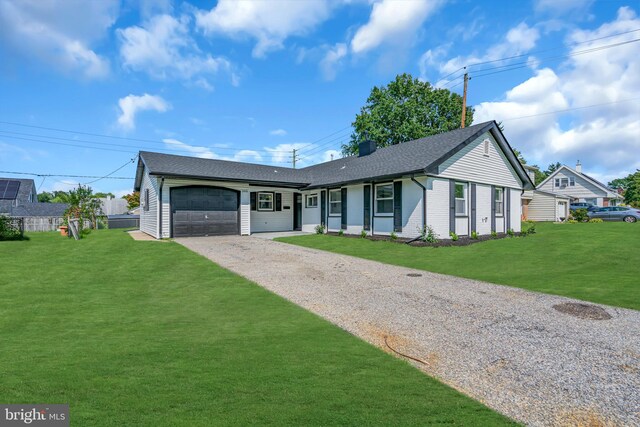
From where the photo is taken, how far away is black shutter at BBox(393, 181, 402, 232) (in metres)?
16.6

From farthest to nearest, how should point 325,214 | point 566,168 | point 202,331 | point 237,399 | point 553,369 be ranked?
point 566,168 → point 325,214 → point 202,331 → point 553,369 → point 237,399

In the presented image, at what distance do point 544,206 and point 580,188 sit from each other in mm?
17457

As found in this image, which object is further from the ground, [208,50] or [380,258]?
[208,50]

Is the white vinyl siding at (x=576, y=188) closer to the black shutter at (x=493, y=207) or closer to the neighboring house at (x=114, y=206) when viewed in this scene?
the black shutter at (x=493, y=207)

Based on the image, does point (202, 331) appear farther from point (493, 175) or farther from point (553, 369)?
point (493, 175)

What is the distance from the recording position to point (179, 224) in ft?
60.1

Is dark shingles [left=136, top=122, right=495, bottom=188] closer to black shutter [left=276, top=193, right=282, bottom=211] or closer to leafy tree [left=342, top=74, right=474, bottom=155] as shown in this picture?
black shutter [left=276, top=193, right=282, bottom=211]

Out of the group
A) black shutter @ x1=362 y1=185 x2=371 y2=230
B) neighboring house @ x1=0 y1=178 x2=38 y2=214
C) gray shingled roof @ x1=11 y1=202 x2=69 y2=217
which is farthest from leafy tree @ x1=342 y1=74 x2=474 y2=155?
neighboring house @ x1=0 y1=178 x2=38 y2=214

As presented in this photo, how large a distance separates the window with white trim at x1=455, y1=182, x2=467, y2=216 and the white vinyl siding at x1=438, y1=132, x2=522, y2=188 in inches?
16.0

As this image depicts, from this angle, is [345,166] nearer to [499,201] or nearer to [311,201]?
[311,201]

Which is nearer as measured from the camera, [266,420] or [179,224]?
[266,420]

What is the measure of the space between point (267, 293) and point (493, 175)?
17564 millimetres

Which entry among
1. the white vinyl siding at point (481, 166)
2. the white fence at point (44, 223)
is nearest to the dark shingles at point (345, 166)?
the white vinyl siding at point (481, 166)

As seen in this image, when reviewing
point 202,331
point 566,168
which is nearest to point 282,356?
point 202,331
